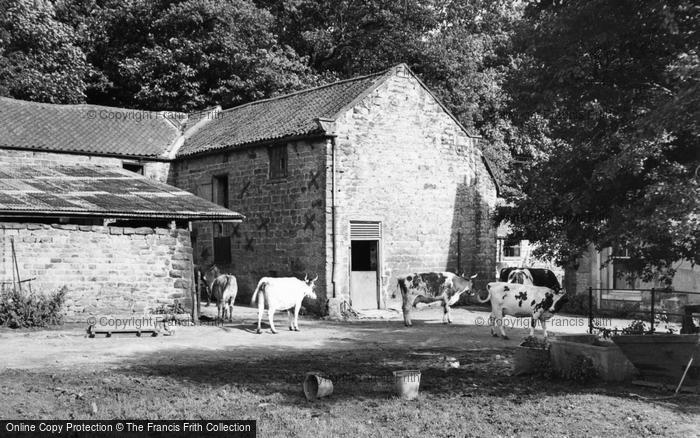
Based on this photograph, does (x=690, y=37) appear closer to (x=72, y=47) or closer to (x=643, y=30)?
(x=643, y=30)

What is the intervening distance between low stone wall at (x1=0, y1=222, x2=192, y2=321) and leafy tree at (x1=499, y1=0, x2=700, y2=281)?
35.8 ft

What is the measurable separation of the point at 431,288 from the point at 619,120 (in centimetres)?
931

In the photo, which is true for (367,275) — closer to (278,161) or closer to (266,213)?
(266,213)

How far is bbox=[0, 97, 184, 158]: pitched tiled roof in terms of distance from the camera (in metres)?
28.0

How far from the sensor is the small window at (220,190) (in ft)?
91.3

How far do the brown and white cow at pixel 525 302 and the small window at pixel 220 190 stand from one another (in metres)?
12.5

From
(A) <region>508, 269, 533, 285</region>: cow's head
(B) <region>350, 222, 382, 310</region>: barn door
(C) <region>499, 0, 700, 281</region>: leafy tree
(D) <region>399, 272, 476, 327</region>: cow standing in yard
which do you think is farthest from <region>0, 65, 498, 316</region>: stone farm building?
(C) <region>499, 0, 700, 281</region>: leafy tree

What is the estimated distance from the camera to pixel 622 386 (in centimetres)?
1195


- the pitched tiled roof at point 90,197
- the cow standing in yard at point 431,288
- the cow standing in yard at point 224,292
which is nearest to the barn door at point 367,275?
the cow standing in yard at point 431,288

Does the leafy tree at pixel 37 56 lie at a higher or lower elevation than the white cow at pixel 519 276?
higher

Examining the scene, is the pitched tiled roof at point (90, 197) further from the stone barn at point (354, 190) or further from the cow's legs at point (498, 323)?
the cow's legs at point (498, 323)

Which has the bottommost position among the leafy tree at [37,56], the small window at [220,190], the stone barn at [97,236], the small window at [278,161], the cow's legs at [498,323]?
the cow's legs at [498,323]

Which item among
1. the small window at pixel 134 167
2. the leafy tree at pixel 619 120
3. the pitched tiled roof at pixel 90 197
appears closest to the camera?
the leafy tree at pixel 619 120

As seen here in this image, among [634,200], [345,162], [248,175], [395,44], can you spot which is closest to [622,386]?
[634,200]
